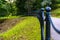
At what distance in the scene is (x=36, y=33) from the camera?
702cm

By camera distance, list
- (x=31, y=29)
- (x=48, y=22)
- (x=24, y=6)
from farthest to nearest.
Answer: (x=24, y=6) → (x=31, y=29) → (x=48, y=22)

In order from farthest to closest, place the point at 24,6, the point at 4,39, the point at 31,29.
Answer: the point at 24,6
the point at 31,29
the point at 4,39

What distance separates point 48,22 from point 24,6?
13.7 m

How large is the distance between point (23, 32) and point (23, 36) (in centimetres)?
48

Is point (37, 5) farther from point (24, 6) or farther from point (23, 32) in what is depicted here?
point (23, 32)

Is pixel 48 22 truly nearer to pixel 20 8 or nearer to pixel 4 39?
pixel 4 39

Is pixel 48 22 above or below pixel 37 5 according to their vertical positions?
above

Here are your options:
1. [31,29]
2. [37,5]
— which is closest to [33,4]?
[37,5]

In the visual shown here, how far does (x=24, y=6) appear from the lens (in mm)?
17156

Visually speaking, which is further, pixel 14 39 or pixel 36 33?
pixel 36 33

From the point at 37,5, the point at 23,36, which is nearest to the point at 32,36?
the point at 23,36

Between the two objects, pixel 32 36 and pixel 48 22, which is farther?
pixel 32 36

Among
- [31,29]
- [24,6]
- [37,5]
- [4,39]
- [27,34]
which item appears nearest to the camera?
[4,39]

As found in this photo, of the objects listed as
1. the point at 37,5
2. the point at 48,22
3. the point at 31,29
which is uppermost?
the point at 48,22
